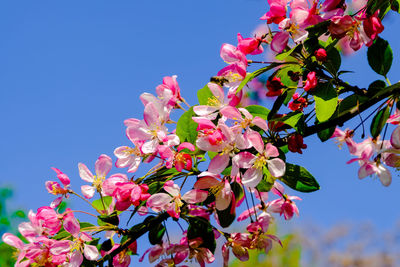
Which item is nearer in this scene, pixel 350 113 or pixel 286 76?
pixel 350 113

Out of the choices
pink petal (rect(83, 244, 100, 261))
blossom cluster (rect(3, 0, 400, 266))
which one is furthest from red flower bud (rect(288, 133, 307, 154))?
pink petal (rect(83, 244, 100, 261))

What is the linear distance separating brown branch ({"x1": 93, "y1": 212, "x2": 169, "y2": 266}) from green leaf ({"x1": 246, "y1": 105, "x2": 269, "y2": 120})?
0.44 metres

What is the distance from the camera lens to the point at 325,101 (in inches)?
48.4

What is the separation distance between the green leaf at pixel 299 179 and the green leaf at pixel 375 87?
0.29 meters

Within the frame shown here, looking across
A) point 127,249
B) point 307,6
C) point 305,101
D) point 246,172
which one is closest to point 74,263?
point 127,249

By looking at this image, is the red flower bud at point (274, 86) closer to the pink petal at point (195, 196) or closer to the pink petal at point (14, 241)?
the pink petal at point (195, 196)

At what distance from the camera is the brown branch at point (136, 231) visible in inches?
57.2

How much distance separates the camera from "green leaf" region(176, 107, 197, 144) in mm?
1343

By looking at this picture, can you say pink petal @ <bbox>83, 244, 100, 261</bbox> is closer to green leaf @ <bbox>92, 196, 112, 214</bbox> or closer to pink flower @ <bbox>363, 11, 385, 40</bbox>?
green leaf @ <bbox>92, 196, 112, 214</bbox>

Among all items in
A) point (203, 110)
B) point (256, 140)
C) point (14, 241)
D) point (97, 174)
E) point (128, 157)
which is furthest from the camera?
point (14, 241)

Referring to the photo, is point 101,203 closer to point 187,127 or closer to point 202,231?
point 202,231

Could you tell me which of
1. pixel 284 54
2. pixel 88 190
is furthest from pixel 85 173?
pixel 284 54

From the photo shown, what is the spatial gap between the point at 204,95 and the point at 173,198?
0.33 meters

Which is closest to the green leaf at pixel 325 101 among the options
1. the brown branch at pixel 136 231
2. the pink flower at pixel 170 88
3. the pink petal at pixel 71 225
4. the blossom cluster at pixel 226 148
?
the blossom cluster at pixel 226 148
